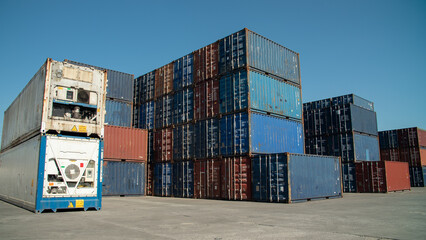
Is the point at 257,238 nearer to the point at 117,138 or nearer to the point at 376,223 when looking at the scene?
the point at 376,223

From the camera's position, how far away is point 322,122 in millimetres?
32125

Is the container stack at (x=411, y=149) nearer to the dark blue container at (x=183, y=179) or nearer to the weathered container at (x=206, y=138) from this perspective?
the weathered container at (x=206, y=138)

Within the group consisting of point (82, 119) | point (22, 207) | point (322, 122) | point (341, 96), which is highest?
point (341, 96)

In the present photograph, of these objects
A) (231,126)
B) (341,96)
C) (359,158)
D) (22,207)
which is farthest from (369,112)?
(22,207)

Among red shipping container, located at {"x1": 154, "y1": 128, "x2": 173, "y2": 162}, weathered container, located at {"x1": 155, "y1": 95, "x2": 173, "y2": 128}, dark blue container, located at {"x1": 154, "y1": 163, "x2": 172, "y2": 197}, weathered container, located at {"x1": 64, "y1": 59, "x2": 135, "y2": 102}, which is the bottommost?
dark blue container, located at {"x1": 154, "y1": 163, "x2": 172, "y2": 197}

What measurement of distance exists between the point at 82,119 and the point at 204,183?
11.0 metres

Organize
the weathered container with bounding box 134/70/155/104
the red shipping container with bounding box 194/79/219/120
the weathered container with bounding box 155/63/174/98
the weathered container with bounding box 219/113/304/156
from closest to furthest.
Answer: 1. the weathered container with bounding box 219/113/304/156
2. the red shipping container with bounding box 194/79/219/120
3. the weathered container with bounding box 155/63/174/98
4. the weathered container with bounding box 134/70/155/104

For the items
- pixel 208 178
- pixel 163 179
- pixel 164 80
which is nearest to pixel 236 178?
pixel 208 178

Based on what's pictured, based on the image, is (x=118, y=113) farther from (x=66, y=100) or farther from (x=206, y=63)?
(x=66, y=100)

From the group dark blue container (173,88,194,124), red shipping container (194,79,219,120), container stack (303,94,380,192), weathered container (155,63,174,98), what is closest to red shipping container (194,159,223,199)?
red shipping container (194,79,219,120)

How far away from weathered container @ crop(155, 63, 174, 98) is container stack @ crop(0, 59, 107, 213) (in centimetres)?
1178

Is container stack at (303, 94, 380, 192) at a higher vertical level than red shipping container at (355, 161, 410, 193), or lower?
higher

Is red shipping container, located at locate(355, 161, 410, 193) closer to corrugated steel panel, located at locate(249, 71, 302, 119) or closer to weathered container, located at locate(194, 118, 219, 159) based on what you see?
corrugated steel panel, located at locate(249, 71, 302, 119)

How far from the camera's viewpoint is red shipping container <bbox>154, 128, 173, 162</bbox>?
26.4 m
